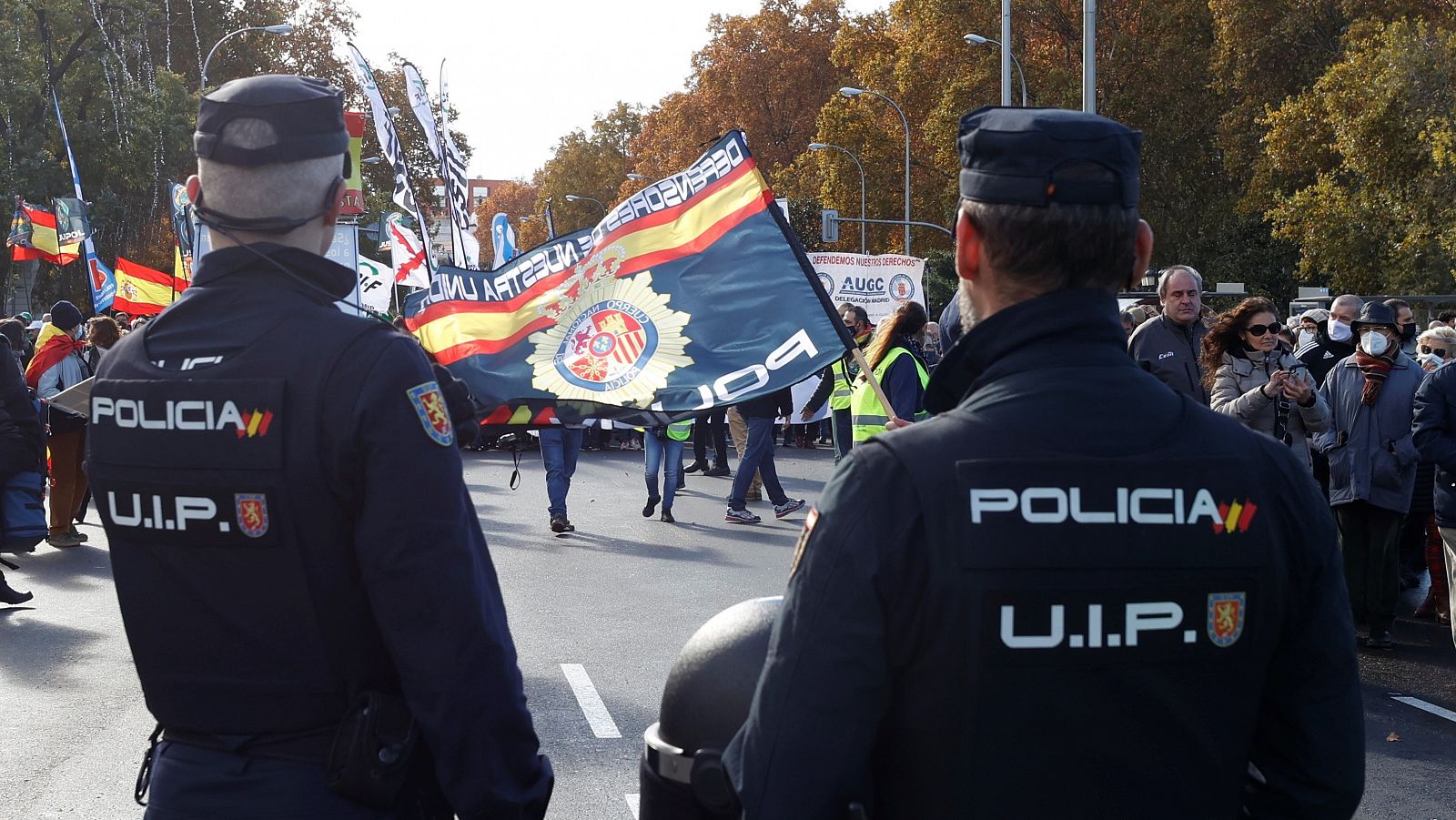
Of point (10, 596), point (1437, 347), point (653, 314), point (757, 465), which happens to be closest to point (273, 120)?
point (653, 314)

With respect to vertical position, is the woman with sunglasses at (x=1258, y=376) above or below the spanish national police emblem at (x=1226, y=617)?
above

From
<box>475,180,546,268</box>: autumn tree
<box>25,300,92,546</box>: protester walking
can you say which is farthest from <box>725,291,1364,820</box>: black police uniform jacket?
<box>475,180,546,268</box>: autumn tree

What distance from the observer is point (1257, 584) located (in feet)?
6.23

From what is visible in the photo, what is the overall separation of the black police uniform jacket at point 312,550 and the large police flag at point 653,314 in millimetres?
2934

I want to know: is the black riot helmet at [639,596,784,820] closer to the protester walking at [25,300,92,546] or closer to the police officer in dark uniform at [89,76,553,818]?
the police officer in dark uniform at [89,76,553,818]

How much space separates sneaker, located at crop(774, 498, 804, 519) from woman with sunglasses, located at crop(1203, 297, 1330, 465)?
629cm

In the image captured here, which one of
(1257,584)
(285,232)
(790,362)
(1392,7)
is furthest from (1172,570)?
(1392,7)

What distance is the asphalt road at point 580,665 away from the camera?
18.5ft

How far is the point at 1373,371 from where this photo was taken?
8945 mm

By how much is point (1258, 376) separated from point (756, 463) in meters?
6.47

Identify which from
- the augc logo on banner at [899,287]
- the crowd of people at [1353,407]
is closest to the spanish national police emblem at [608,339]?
the crowd of people at [1353,407]

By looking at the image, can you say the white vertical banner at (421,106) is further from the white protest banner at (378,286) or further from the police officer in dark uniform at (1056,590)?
the police officer in dark uniform at (1056,590)

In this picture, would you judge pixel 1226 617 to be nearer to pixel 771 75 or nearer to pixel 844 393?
pixel 844 393

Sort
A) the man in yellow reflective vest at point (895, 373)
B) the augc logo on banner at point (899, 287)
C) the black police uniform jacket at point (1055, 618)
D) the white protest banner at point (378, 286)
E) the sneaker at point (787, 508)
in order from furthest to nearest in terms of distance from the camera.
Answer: the augc logo on banner at point (899, 287) < the white protest banner at point (378, 286) < the sneaker at point (787, 508) < the man in yellow reflective vest at point (895, 373) < the black police uniform jacket at point (1055, 618)
